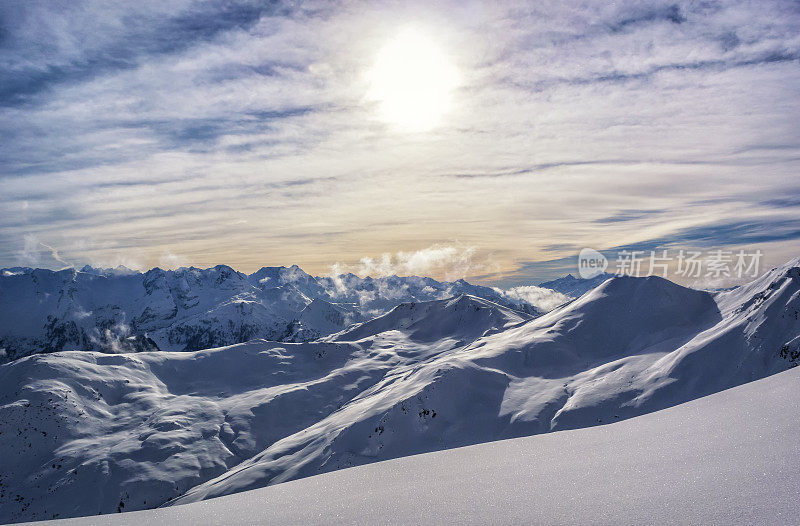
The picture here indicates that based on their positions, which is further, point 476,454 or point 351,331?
point 351,331

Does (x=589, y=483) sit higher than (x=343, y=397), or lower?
higher

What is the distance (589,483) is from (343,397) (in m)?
80.8

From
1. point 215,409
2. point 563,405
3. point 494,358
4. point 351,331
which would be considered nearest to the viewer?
point 563,405

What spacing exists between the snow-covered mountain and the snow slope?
3498 centimetres

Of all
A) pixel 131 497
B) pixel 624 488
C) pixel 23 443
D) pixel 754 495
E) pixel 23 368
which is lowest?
pixel 131 497

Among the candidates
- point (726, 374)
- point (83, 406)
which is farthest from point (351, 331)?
point (726, 374)

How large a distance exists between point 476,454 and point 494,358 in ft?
175

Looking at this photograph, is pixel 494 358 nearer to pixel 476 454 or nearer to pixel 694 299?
pixel 694 299

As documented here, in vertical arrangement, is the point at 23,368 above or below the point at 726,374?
below

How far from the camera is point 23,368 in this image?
77.1m

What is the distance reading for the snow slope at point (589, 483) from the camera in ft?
16.5

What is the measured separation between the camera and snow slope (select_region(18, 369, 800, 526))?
16.5 feet

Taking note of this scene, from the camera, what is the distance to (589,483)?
6172 mm

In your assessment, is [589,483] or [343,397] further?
[343,397]
